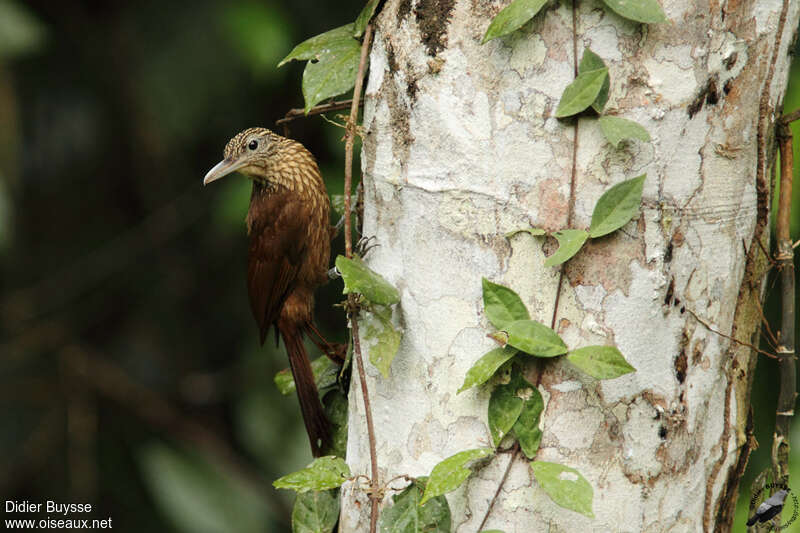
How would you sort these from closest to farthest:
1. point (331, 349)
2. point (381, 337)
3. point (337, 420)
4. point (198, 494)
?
point (381, 337) < point (337, 420) < point (331, 349) < point (198, 494)

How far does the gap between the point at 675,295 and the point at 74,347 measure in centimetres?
290

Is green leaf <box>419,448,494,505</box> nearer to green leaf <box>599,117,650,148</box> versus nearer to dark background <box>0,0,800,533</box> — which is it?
green leaf <box>599,117,650,148</box>

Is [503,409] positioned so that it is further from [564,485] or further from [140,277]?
[140,277]

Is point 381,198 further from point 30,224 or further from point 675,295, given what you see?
point 30,224

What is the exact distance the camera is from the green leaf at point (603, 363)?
140cm

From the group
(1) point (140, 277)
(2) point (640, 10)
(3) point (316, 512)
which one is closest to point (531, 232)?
(2) point (640, 10)

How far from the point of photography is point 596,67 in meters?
1.42

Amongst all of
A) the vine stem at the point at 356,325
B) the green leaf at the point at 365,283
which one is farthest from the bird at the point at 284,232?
the green leaf at the point at 365,283

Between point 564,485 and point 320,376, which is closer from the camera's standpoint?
point 564,485

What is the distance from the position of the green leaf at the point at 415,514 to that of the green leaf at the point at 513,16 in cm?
78

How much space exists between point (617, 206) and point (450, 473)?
1.70 feet

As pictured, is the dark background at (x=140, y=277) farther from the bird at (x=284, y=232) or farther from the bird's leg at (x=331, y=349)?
the bird's leg at (x=331, y=349)

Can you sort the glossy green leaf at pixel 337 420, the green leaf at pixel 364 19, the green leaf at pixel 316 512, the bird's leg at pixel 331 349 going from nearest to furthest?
the green leaf at pixel 364 19 → the green leaf at pixel 316 512 → the glossy green leaf at pixel 337 420 → the bird's leg at pixel 331 349

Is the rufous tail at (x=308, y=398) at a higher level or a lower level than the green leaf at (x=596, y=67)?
lower
